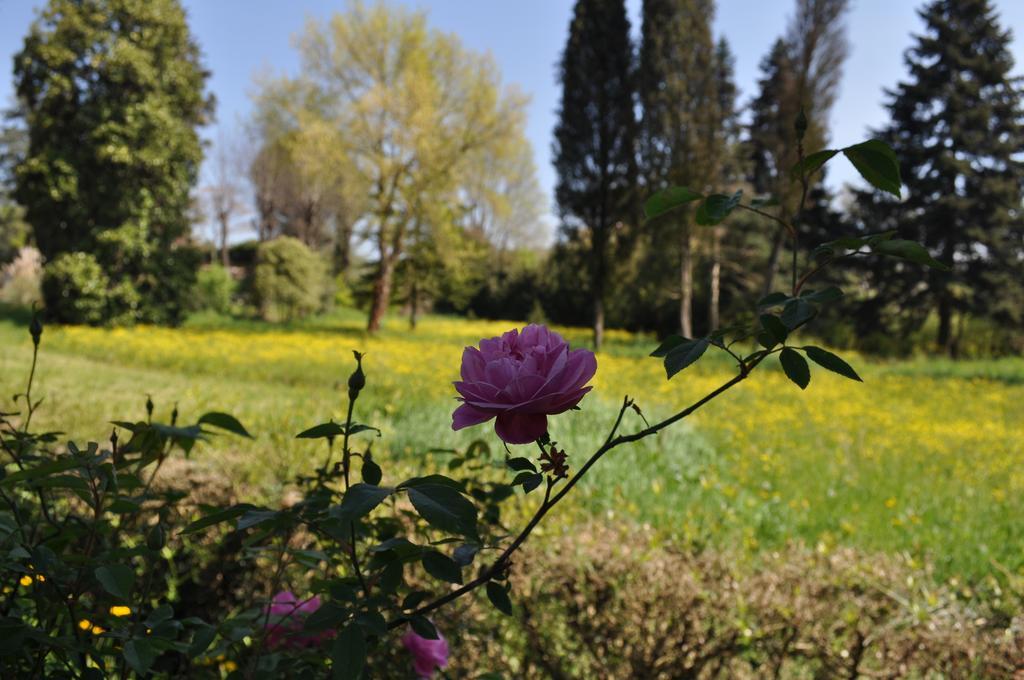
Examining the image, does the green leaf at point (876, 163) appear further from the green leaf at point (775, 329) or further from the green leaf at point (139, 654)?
the green leaf at point (139, 654)

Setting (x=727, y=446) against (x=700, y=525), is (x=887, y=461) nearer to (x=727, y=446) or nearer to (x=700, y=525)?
(x=727, y=446)

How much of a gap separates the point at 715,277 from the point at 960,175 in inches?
267

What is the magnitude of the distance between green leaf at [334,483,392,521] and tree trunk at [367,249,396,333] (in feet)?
52.9

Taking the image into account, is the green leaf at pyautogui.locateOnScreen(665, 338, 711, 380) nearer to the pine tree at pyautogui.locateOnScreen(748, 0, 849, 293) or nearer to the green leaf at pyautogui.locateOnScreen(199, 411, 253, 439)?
the green leaf at pyautogui.locateOnScreen(199, 411, 253, 439)

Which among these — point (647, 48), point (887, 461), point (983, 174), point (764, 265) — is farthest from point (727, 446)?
point (983, 174)

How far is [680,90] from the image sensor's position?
49.8ft

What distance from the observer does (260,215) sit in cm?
2916

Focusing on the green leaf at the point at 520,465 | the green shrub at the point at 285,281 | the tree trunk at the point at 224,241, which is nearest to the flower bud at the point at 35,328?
the green leaf at the point at 520,465

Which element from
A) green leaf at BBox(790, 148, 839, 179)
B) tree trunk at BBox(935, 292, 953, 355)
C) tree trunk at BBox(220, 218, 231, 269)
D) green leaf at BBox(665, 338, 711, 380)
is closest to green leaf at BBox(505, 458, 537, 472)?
green leaf at BBox(665, 338, 711, 380)

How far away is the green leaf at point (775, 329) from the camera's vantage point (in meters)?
0.55

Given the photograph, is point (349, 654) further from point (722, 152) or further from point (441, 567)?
point (722, 152)

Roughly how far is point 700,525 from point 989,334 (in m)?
18.9

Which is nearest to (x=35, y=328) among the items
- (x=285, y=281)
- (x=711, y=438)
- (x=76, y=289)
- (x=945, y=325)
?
(x=711, y=438)

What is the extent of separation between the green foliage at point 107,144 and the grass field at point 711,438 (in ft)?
13.5
